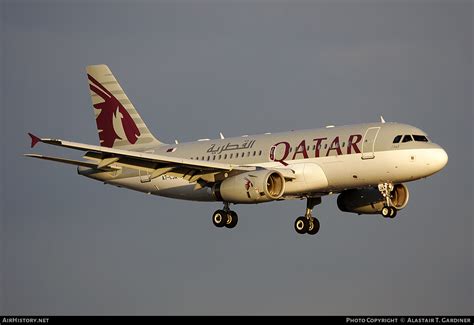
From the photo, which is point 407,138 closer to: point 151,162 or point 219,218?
point 219,218

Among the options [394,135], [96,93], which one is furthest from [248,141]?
[96,93]

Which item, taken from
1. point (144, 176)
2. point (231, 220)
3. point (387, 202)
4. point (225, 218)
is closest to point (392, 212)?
point (387, 202)

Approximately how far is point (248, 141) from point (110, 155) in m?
9.06

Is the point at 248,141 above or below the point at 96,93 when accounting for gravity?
below

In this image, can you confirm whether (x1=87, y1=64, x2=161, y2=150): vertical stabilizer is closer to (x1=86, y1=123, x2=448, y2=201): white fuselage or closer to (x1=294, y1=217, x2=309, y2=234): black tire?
(x1=86, y1=123, x2=448, y2=201): white fuselage

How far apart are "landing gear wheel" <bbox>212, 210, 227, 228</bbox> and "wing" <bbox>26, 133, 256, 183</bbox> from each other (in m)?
1.95

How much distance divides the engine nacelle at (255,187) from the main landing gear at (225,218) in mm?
2945

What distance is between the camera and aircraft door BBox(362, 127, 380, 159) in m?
69.8

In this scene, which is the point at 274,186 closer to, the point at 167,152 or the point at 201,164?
the point at 201,164

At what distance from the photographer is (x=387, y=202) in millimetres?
72062

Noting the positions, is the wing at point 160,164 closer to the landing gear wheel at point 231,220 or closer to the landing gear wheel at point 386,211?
the landing gear wheel at point 231,220

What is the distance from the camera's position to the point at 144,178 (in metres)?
79.3

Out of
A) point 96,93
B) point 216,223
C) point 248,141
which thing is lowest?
point 216,223

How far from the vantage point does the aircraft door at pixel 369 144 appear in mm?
69750
